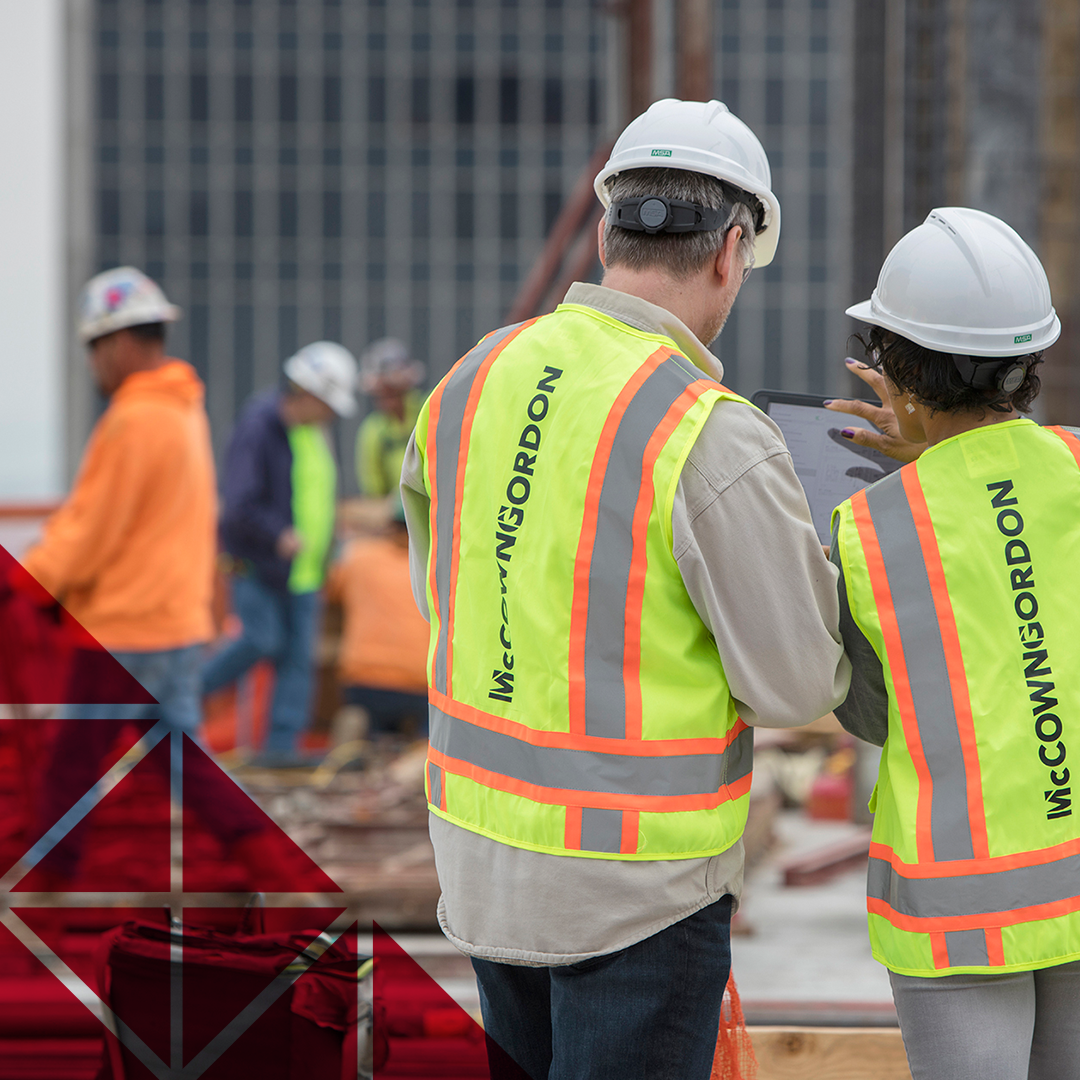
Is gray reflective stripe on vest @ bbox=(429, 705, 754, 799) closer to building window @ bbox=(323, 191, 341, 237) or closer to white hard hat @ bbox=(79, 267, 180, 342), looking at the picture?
white hard hat @ bbox=(79, 267, 180, 342)

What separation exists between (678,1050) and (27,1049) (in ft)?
7.09

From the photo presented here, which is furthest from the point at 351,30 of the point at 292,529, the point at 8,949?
the point at 8,949

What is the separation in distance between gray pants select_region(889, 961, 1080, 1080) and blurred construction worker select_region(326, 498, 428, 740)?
5.32 m

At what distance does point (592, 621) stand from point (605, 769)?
19 centimetres

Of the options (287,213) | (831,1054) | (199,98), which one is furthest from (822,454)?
(199,98)

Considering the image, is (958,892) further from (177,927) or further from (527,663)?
(177,927)

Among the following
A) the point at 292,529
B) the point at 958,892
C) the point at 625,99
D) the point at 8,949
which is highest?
the point at 625,99

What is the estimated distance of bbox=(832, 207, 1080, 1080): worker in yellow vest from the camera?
5.96 feet

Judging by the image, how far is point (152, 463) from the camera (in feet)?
15.5

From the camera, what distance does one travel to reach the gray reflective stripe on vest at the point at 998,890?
1.82m
